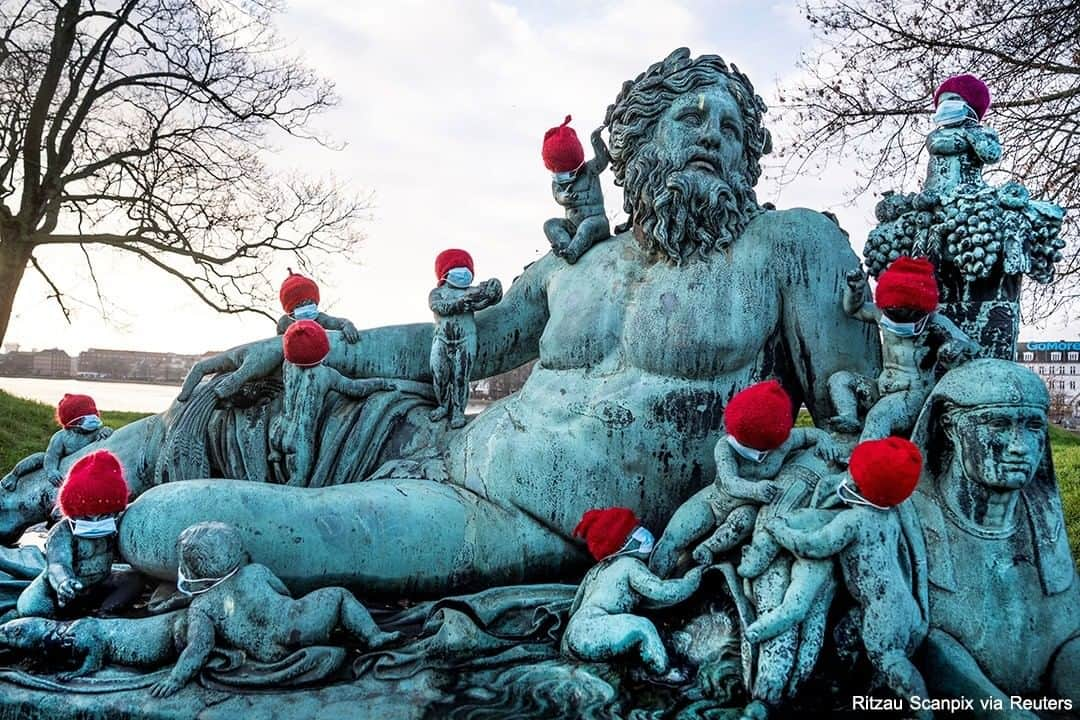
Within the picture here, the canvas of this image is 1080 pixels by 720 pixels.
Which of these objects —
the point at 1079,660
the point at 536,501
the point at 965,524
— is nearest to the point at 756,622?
the point at 965,524

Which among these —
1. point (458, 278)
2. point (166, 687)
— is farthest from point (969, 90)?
point (166, 687)

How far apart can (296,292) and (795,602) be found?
2.39 metres

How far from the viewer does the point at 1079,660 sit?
2.37 meters

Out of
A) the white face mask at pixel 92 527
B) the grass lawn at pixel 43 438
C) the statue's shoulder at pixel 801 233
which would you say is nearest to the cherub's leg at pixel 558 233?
the statue's shoulder at pixel 801 233

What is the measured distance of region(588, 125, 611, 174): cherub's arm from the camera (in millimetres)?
3723

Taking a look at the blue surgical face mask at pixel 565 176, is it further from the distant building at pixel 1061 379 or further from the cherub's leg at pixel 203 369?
the distant building at pixel 1061 379

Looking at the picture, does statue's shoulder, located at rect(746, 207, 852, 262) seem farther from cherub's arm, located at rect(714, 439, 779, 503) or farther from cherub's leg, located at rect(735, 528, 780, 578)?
cherub's leg, located at rect(735, 528, 780, 578)

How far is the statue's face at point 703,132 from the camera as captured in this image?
130 inches

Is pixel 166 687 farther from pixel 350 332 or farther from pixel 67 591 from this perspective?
pixel 350 332

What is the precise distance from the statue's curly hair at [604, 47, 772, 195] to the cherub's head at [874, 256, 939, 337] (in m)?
0.81

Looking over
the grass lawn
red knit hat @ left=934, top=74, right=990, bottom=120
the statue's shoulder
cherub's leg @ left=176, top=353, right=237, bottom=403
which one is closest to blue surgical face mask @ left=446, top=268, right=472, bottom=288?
cherub's leg @ left=176, top=353, right=237, bottom=403

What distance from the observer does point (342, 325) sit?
3939 mm

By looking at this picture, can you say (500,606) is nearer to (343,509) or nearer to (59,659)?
(343,509)

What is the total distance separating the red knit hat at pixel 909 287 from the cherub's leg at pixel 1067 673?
1.00 metres
